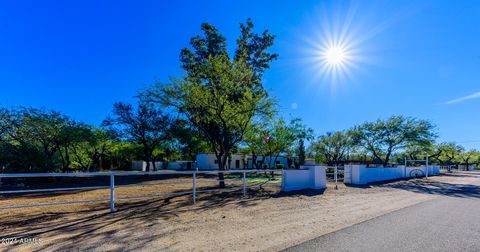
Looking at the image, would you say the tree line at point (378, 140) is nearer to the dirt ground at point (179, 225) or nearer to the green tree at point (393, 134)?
the green tree at point (393, 134)

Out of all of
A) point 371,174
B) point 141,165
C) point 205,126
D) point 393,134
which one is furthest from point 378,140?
point 141,165

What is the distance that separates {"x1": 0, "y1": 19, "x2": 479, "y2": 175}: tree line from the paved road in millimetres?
7593

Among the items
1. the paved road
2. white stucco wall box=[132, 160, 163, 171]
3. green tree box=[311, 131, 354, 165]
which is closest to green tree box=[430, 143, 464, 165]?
green tree box=[311, 131, 354, 165]

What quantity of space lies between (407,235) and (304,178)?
7227mm

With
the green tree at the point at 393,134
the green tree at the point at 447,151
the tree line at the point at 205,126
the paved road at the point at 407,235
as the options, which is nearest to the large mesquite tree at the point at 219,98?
the tree line at the point at 205,126

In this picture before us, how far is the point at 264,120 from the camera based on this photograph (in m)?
12.8

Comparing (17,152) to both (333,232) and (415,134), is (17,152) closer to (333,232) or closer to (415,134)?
(333,232)

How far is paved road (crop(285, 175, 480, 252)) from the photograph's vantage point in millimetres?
3688

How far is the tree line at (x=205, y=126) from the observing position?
11.2 m

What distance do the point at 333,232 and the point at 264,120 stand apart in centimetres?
865

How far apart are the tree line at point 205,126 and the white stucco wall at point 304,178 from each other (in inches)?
123

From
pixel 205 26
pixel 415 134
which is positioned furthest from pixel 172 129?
pixel 415 134

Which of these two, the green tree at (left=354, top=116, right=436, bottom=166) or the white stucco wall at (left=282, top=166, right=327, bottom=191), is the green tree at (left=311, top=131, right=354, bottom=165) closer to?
the green tree at (left=354, top=116, right=436, bottom=166)

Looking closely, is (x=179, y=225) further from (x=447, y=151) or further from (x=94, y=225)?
(x=447, y=151)
